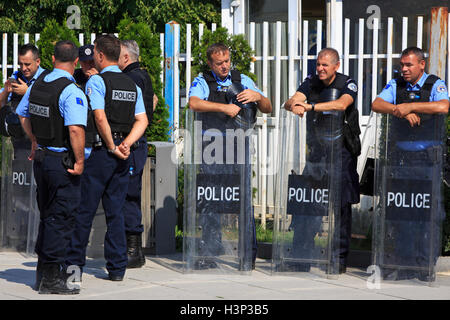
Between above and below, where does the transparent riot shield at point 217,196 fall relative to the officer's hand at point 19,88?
below

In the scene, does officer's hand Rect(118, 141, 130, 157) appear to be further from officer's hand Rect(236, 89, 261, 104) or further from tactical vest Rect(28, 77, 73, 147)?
officer's hand Rect(236, 89, 261, 104)

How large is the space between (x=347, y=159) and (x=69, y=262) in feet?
8.01

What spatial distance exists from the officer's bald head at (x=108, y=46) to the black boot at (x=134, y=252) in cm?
170

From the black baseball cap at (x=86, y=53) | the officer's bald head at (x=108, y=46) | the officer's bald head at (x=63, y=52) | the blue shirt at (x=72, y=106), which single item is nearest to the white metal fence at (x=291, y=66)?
the black baseball cap at (x=86, y=53)

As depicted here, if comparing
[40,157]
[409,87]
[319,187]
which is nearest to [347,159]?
[319,187]

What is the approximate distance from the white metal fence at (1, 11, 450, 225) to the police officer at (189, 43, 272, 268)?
1939mm

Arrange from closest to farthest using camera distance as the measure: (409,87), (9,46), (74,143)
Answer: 1. (74,143)
2. (409,87)
3. (9,46)

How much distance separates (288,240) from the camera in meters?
6.70

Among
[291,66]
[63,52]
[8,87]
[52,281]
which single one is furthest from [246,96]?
[8,87]

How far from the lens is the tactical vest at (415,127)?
6316 millimetres

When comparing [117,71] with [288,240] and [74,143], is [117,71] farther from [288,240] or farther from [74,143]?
[288,240]

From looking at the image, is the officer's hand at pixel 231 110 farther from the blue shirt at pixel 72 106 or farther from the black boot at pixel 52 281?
the black boot at pixel 52 281

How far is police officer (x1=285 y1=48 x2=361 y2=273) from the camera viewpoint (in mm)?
6602

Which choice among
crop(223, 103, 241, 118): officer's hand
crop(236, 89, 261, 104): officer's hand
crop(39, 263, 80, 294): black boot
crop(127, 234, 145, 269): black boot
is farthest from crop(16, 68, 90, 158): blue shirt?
crop(127, 234, 145, 269): black boot
